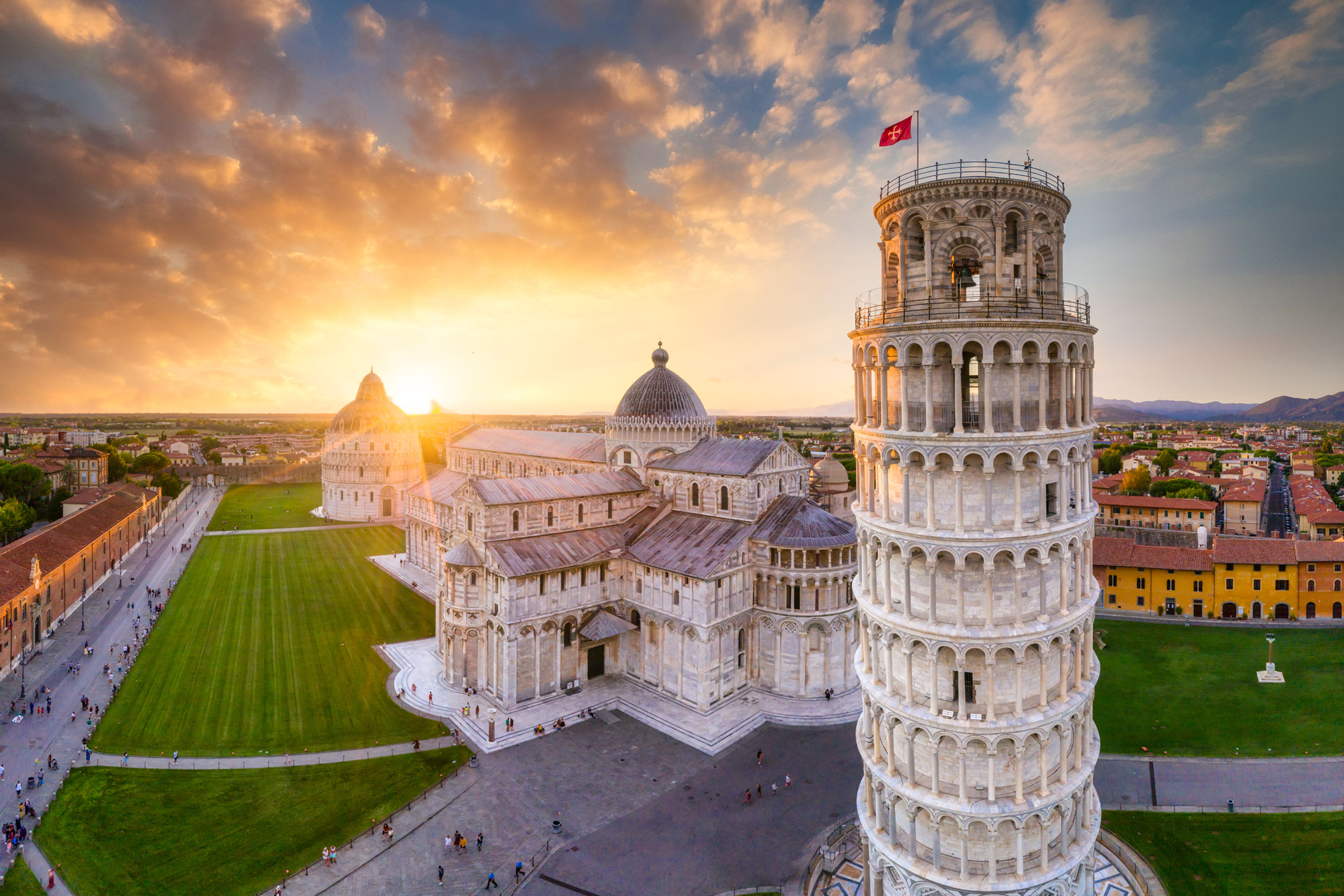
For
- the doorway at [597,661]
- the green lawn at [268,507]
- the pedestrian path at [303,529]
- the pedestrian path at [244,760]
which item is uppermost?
the green lawn at [268,507]

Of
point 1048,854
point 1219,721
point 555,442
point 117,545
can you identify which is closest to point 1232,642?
point 1219,721

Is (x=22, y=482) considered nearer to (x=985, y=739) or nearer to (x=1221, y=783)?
(x=985, y=739)

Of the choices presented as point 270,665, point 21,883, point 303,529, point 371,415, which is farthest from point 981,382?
point 371,415

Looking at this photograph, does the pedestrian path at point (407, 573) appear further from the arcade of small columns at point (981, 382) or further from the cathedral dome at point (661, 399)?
the arcade of small columns at point (981, 382)

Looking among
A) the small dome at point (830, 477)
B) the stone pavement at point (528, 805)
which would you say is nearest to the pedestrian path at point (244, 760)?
the stone pavement at point (528, 805)

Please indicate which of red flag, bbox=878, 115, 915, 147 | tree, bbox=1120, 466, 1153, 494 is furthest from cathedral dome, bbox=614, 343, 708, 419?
tree, bbox=1120, 466, 1153, 494

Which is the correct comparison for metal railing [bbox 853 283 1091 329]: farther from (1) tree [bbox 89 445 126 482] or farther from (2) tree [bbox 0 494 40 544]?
(1) tree [bbox 89 445 126 482]

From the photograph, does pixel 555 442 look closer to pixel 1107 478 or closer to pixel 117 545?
pixel 117 545
